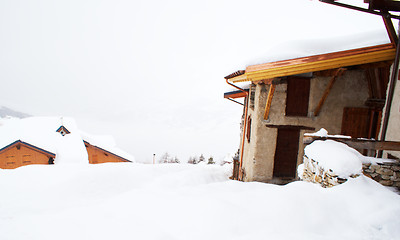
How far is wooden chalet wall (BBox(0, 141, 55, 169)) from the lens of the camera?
16.0 metres

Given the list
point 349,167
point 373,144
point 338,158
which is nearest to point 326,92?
point 373,144

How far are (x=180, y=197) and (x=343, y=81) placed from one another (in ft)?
23.5

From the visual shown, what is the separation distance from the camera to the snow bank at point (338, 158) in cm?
375

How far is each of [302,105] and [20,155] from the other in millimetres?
20450

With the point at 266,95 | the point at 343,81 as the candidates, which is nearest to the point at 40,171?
the point at 266,95

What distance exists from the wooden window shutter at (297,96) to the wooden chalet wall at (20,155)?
60.3 feet

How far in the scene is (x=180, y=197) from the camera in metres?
4.03

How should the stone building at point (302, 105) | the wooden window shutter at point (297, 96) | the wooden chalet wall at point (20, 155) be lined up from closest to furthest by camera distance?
the stone building at point (302, 105), the wooden window shutter at point (297, 96), the wooden chalet wall at point (20, 155)

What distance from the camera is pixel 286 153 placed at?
8273 mm

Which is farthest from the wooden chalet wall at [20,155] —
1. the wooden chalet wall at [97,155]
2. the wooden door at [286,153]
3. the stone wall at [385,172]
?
the stone wall at [385,172]

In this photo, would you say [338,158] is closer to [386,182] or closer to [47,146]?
→ [386,182]

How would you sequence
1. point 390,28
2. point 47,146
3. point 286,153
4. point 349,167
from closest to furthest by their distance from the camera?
point 349,167, point 390,28, point 286,153, point 47,146

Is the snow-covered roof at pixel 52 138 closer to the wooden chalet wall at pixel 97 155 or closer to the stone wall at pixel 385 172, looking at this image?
the wooden chalet wall at pixel 97 155

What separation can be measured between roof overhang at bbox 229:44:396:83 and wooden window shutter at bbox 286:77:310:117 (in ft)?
4.51
